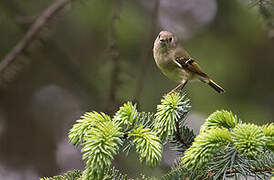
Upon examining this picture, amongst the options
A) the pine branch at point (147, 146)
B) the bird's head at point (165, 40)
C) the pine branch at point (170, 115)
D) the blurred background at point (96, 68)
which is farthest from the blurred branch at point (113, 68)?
the blurred background at point (96, 68)

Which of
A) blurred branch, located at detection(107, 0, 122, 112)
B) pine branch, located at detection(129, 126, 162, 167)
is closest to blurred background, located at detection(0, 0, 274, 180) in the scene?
blurred branch, located at detection(107, 0, 122, 112)

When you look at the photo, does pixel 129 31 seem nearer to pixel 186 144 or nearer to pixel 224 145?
pixel 186 144

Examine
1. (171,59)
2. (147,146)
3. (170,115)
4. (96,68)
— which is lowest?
(147,146)

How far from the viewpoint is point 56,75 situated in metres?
5.43

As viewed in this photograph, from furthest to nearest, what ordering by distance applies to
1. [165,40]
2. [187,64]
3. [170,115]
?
[187,64]
[165,40]
[170,115]

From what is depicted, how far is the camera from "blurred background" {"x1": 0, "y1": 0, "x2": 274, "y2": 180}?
4.34 meters

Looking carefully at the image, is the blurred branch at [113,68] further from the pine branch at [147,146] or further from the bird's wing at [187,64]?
the pine branch at [147,146]

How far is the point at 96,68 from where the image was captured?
14.1 ft

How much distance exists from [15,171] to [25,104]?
941mm

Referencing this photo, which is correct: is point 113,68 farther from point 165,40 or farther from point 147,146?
point 147,146

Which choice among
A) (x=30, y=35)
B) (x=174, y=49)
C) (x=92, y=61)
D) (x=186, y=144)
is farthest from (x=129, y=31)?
(x=186, y=144)

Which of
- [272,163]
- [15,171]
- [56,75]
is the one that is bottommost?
[272,163]

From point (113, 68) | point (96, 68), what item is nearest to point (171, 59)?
point (113, 68)

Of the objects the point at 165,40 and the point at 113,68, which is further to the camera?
the point at 165,40
